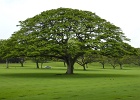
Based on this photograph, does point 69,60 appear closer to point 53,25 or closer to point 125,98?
point 53,25

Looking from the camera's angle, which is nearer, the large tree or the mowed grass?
the mowed grass

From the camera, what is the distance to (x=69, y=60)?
48.6 m

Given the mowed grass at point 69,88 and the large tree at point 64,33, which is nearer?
the mowed grass at point 69,88

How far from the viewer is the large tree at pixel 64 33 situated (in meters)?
42.8

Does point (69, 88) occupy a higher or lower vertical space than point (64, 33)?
lower

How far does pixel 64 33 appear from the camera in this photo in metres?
44.5

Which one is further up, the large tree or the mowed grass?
the large tree

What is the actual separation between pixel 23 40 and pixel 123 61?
6592 centimetres

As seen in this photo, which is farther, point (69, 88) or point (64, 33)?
point (64, 33)

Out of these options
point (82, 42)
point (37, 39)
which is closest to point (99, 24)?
point (82, 42)

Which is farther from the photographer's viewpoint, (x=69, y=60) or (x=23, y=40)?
(x=69, y=60)

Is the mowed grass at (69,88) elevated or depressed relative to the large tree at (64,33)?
depressed

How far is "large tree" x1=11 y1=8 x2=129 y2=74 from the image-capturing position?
140 feet

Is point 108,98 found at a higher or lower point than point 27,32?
lower
